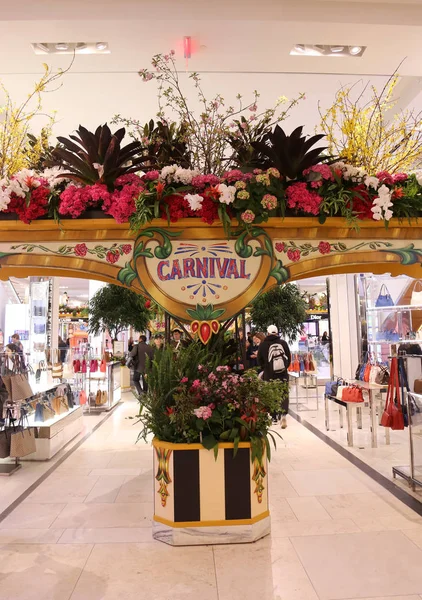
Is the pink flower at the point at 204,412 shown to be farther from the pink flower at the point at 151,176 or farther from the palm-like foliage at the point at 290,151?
the palm-like foliage at the point at 290,151

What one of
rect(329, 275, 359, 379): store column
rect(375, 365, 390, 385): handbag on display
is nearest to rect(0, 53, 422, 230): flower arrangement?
rect(375, 365, 390, 385): handbag on display

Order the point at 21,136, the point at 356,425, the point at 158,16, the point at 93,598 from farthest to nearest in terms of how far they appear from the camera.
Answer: the point at 356,425
the point at 158,16
the point at 21,136
the point at 93,598

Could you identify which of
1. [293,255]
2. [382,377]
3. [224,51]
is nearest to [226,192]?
[293,255]

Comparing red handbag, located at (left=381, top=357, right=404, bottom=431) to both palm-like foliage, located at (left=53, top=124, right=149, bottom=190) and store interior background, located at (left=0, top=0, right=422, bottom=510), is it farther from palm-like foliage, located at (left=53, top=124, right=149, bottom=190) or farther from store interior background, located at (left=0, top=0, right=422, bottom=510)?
palm-like foliage, located at (left=53, top=124, right=149, bottom=190)

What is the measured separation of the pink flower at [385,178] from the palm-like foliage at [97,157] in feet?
6.27

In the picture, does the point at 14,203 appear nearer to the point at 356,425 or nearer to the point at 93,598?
the point at 93,598

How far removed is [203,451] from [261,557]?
32.5 inches

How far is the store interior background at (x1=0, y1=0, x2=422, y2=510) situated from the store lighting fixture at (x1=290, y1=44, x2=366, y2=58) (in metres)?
0.09

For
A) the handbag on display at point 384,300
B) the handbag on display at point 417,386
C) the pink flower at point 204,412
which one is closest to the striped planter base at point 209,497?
the pink flower at point 204,412

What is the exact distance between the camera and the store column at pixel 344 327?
42.8 feet

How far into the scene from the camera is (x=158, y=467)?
13.1 feet

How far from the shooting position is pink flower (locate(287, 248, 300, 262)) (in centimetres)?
423

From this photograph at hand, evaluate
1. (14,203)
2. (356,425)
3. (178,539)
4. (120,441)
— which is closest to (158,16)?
(14,203)

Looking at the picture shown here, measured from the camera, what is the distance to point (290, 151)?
13.1 ft
